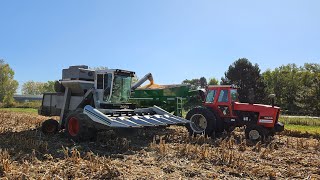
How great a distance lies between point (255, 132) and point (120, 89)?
5265 mm

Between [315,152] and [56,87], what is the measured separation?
32.1 ft

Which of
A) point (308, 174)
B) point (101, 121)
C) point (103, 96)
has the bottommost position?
point (308, 174)

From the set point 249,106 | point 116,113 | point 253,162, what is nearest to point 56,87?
point 116,113

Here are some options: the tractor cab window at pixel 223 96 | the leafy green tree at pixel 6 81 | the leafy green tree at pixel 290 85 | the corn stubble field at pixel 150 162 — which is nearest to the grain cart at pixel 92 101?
the corn stubble field at pixel 150 162

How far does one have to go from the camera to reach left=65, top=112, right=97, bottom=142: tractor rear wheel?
32.9ft

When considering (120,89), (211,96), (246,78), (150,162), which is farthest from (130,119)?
(246,78)

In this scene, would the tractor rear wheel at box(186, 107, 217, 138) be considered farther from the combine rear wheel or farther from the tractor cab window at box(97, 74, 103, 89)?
the combine rear wheel

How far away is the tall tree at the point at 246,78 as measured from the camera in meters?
41.2

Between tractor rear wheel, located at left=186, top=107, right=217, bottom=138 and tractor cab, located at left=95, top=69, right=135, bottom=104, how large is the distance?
2974mm

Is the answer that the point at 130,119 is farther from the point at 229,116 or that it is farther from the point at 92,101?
the point at 229,116

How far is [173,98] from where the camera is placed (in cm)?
1572

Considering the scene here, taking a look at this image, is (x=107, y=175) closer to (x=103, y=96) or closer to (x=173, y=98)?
(x=103, y=96)

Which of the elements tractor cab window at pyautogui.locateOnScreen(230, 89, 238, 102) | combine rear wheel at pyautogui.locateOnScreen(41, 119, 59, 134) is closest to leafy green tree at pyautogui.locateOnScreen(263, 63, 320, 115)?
tractor cab window at pyautogui.locateOnScreen(230, 89, 238, 102)

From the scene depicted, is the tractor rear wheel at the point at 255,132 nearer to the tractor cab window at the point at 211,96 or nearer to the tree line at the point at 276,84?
the tractor cab window at the point at 211,96
